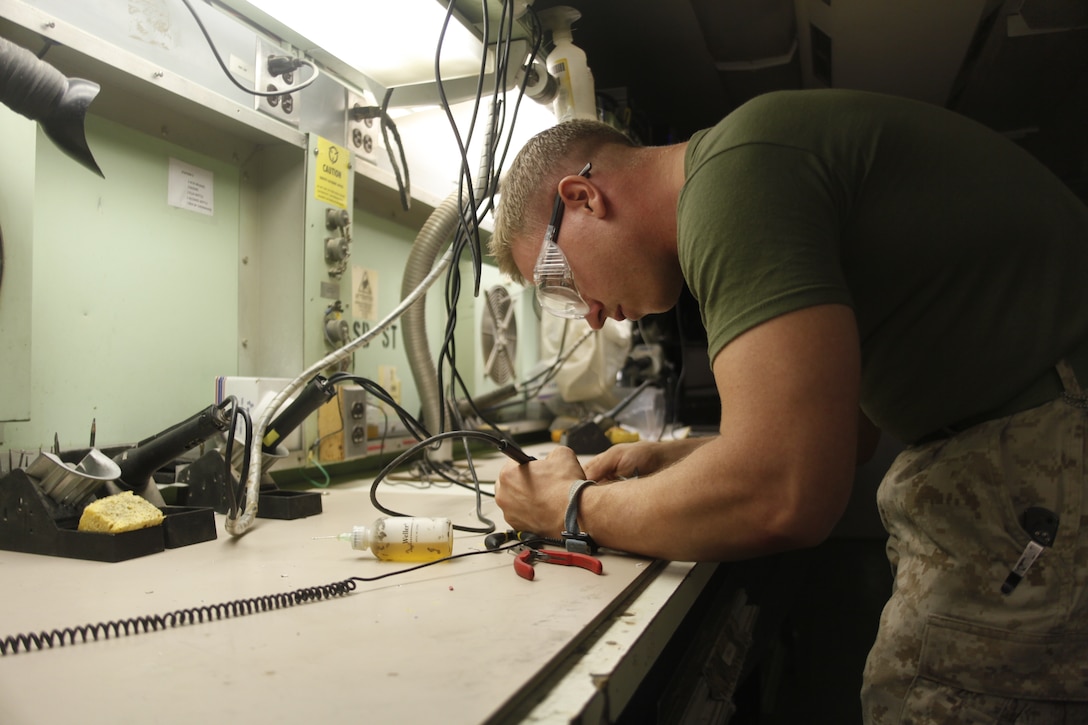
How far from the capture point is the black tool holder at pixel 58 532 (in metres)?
0.89

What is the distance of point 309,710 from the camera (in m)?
0.48

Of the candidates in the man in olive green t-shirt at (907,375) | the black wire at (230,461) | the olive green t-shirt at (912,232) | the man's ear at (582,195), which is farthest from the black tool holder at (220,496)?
the olive green t-shirt at (912,232)

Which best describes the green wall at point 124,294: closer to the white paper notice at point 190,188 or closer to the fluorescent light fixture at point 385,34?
the white paper notice at point 190,188

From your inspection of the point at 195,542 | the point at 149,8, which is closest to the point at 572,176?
the point at 195,542

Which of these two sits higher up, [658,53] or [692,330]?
[658,53]

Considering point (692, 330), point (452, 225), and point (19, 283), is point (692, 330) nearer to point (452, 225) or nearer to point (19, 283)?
point (452, 225)

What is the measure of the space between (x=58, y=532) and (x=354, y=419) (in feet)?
2.89

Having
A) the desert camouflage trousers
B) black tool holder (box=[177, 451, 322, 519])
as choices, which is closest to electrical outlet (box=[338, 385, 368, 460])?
black tool holder (box=[177, 451, 322, 519])

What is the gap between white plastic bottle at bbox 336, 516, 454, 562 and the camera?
92cm

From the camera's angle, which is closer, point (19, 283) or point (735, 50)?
point (19, 283)

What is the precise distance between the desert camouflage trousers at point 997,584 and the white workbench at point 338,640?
0.96 ft

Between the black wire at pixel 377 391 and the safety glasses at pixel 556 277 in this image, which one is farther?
the black wire at pixel 377 391

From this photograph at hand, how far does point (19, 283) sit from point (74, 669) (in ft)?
2.61

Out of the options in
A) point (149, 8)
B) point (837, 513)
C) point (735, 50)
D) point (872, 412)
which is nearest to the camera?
point (837, 513)
